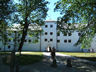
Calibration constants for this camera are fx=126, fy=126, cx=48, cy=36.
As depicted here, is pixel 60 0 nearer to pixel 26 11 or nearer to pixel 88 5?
pixel 88 5

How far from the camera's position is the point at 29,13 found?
66.6 feet

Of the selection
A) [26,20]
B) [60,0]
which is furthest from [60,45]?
[60,0]

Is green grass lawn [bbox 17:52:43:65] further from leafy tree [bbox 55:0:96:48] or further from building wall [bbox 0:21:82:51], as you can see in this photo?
building wall [bbox 0:21:82:51]

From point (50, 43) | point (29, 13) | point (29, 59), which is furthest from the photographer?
point (50, 43)

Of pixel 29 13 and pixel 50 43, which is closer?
pixel 29 13

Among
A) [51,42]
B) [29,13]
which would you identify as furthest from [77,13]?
[51,42]

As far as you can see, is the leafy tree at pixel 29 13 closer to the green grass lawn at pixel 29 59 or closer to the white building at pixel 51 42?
the green grass lawn at pixel 29 59

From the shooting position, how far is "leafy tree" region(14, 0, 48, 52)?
20391 mm

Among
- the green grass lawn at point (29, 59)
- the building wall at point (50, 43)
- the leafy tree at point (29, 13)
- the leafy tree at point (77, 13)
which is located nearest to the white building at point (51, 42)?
the building wall at point (50, 43)

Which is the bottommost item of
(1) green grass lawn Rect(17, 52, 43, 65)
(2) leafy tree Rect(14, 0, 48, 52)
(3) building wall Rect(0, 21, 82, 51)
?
(1) green grass lawn Rect(17, 52, 43, 65)

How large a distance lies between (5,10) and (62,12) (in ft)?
26.6

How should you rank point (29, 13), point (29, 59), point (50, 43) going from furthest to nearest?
point (50, 43), point (29, 13), point (29, 59)

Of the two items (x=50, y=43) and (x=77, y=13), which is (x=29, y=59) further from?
(x=50, y=43)

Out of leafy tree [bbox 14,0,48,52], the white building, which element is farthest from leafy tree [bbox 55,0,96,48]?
the white building
